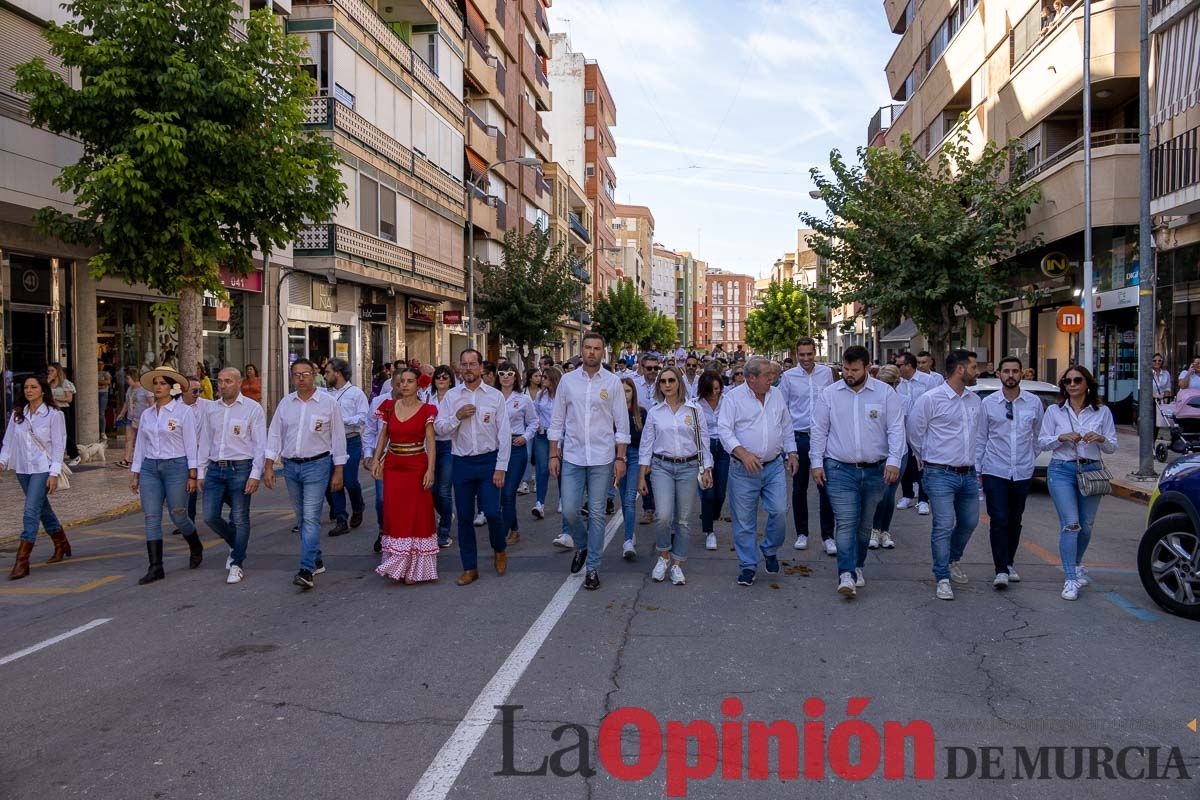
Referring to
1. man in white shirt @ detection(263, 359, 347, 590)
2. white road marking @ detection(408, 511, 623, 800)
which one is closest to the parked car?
white road marking @ detection(408, 511, 623, 800)

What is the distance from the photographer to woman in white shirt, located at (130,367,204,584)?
7777 mm

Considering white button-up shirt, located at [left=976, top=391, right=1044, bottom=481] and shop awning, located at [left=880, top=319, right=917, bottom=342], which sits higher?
shop awning, located at [left=880, top=319, right=917, bottom=342]

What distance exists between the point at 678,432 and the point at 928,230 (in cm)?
1817

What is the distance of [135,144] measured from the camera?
13422 mm

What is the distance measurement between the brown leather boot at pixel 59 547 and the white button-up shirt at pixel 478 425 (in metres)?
4.00

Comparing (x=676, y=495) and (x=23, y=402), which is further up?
(x=23, y=402)

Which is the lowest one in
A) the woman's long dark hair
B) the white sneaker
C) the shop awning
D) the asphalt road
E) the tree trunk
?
the asphalt road

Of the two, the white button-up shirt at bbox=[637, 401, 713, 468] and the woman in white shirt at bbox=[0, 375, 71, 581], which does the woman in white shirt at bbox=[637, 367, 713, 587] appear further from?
the woman in white shirt at bbox=[0, 375, 71, 581]

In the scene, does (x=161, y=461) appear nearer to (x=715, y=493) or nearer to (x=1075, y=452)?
(x=715, y=493)

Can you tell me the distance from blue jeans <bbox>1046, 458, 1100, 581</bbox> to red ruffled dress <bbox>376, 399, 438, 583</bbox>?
476cm

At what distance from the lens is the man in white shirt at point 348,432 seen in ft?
31.9

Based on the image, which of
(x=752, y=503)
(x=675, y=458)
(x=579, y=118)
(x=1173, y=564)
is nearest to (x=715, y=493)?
(x=752, y=503)

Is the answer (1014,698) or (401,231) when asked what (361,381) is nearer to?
(401,231)

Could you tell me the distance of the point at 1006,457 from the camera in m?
7.05
